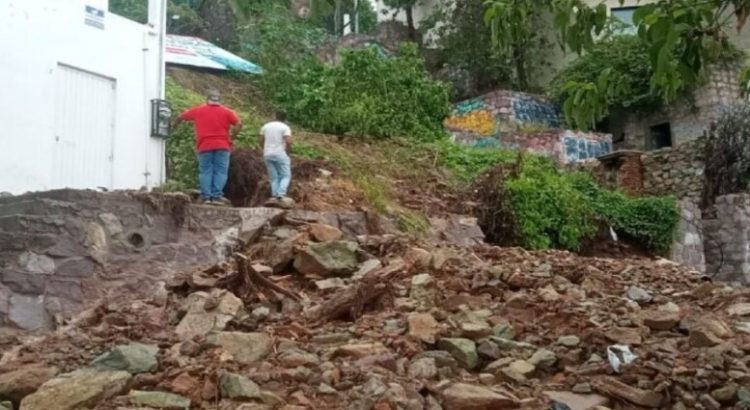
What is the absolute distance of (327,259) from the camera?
6.41 meters

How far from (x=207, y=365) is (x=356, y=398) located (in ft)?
2.98

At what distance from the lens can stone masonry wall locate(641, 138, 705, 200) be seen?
13.4 m

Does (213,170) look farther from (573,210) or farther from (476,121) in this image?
(476,121)

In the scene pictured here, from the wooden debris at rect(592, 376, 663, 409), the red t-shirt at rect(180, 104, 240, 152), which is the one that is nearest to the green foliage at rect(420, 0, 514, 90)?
the red t-shirt at rect(180, 104, 240, 152)

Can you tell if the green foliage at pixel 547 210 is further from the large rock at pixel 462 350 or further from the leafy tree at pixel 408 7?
the leafy tree at pixel 408 7

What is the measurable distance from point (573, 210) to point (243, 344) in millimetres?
7099

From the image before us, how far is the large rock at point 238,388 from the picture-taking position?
389 cm

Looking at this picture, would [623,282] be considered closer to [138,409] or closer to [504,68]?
[138,409]

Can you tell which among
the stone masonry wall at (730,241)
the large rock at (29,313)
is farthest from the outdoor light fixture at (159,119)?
the stone masonry wall at (730,241)

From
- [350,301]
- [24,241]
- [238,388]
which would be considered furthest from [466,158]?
[238,388]

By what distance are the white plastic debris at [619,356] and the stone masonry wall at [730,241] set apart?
27.4ft

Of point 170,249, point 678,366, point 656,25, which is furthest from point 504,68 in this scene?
point 656,25

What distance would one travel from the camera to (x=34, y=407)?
3914 mm

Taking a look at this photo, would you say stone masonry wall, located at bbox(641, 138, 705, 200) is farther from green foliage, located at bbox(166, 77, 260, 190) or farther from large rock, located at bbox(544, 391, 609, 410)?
large rock, located at bbox(544, 391, 609, 410)
